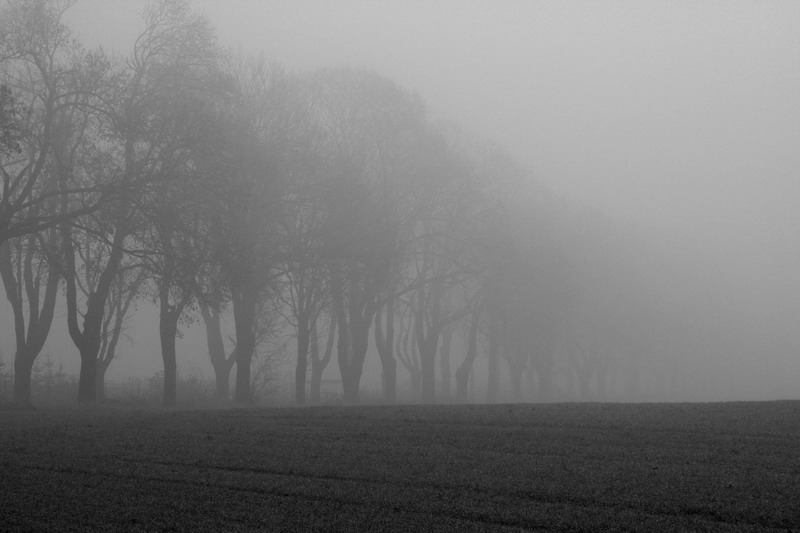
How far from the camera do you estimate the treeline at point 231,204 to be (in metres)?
33.8

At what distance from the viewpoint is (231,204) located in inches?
1452

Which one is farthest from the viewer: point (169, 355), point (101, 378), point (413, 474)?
point (101, 378)

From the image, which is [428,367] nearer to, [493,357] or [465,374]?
[465,374]

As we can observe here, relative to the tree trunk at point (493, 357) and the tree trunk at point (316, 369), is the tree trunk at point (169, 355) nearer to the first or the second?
the tree trunk at point (316, 369)

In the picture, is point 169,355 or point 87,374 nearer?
point 87,374

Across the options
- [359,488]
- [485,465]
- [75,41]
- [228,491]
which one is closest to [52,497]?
[228,491]

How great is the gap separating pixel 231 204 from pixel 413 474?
2283 centimetres

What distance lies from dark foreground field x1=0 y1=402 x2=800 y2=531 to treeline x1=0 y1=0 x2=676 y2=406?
35.5 feet

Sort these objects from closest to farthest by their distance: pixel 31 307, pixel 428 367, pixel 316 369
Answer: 1. pixel 31 307
2. pixel 316 369
3. pixel 428 367

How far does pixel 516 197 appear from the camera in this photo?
73750 millimetres

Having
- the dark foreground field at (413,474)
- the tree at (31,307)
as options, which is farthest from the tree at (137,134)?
the dark foreground field at (413,474)

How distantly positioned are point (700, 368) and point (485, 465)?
132250mm

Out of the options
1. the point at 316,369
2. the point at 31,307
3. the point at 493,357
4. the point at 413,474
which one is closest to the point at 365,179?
the point at 316,369

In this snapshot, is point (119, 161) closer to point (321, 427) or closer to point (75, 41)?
point (75, 41)
